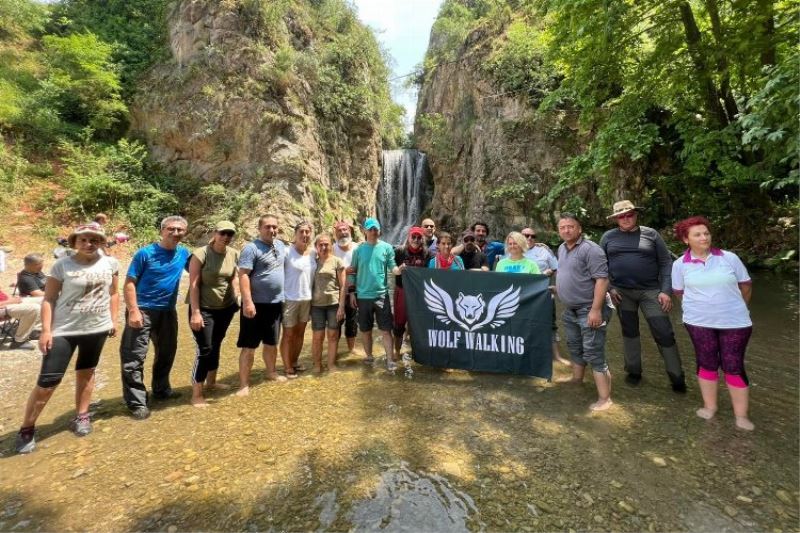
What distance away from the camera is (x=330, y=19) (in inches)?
885

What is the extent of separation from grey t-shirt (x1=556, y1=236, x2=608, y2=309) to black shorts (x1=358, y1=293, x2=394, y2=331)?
7.26ft

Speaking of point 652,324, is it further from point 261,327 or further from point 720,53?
point 720,53

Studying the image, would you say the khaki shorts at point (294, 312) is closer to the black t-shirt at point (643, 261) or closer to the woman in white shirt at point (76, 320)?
the woman in white shirt at point (76, 320)

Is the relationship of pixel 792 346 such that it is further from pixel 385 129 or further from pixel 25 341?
pixel 385 129

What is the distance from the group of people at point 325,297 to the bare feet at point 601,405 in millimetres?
13

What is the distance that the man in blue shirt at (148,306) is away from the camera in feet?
12.9

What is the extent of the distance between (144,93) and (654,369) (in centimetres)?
2213

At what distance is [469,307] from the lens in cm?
489

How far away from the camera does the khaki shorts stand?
16.3 feet

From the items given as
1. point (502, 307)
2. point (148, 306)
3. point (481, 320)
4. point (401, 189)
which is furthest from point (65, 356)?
point (401, 189)

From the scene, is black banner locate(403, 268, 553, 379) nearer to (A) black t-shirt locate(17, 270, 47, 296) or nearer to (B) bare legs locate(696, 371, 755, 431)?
(B) bare legs locate(696, 371, 755, 431)

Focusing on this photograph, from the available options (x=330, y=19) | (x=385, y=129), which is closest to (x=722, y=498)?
(x=330, y=19)

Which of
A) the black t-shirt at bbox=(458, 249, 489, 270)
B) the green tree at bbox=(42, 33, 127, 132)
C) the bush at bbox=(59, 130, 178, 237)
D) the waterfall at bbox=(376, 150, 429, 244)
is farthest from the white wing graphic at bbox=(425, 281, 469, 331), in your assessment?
the waterfall at bbox=(376, 150, 429, 244)

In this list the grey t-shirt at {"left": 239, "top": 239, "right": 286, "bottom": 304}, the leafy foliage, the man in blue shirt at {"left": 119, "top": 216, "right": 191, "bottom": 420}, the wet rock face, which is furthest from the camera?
the wet rock face
